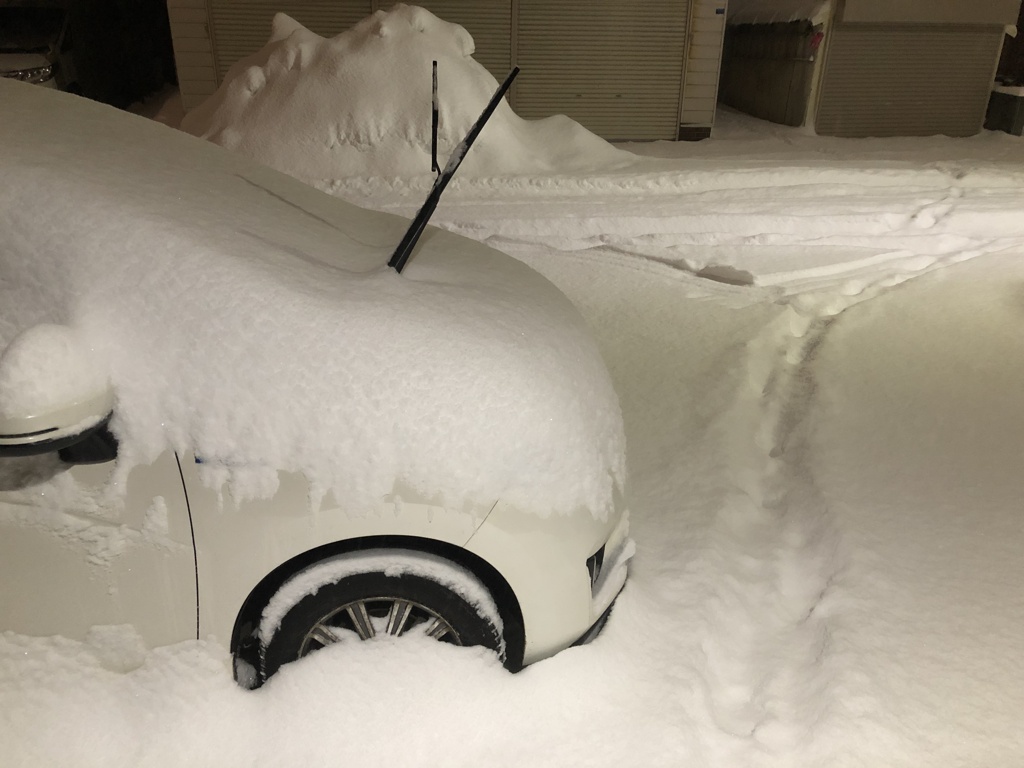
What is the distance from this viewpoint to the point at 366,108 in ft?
27.7

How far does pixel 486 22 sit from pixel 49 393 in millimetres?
12072

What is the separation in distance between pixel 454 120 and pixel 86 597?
7788mm

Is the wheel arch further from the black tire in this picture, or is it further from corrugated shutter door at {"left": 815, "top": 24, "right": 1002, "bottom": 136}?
corrugated shutter door at {"left": 815, "top": 24, "right": 1002, "bottom": 136}

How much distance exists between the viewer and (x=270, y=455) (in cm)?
176

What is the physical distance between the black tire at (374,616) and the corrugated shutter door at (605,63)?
39.3ft

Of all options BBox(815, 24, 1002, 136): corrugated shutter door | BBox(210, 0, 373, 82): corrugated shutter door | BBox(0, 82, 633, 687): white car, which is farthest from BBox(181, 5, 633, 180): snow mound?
BBox(815, 24, 1002, 136): corrugated shutter door

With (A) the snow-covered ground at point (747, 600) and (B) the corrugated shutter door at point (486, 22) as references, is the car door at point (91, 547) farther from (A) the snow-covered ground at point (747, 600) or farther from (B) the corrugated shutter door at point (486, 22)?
(B) the corrugated shutter door at point (486, 22)

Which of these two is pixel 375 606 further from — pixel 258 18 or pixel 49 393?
pixel 258 18

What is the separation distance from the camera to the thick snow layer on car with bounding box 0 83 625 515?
1749mm

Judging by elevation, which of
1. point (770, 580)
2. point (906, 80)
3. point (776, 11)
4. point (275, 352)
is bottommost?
point (770, 580)

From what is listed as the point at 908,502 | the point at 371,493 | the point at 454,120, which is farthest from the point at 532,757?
the point at 454,120

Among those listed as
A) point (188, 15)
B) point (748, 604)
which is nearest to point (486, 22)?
point (188, 15)

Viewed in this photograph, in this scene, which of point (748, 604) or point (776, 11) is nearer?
point (748, 604)

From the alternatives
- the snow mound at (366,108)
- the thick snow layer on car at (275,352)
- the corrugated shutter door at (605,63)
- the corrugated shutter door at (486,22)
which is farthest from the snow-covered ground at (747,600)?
the corrugated shutter door at (486,22)
